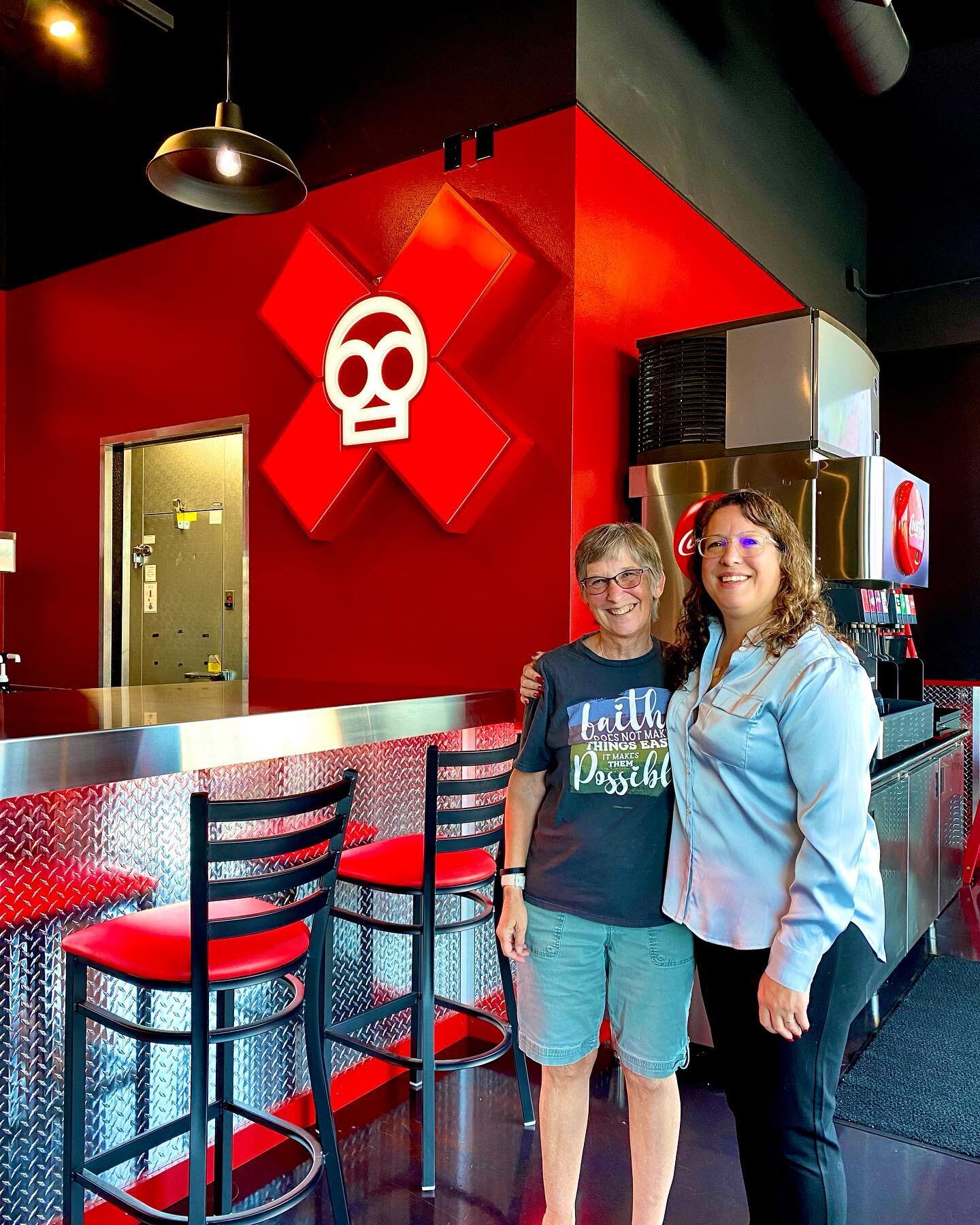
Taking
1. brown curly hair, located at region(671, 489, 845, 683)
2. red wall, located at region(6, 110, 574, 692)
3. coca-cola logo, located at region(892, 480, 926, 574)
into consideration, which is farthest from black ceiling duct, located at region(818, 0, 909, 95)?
brown curly hair, located at region(671, 489, 845, 683)

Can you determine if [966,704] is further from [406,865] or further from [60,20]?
[60,20]

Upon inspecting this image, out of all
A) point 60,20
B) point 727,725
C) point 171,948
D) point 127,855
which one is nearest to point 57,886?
point 127,855

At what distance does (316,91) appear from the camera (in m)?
3.87

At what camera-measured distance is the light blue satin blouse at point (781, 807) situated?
1.47 meters

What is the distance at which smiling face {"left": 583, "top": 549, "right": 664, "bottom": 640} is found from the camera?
5.98 ft

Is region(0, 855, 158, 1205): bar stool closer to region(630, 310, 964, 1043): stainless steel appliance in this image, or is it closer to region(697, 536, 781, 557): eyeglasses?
region(697, 536, 781, 557): eyeglasses

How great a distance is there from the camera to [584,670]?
1.87 meters

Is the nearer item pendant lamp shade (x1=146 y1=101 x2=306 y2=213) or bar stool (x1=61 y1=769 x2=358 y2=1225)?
bar stool (x1=61 y1=769 x2=358 y2=1225)

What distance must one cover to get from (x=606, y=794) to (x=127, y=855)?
3.85 feet

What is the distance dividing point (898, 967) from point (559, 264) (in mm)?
3082

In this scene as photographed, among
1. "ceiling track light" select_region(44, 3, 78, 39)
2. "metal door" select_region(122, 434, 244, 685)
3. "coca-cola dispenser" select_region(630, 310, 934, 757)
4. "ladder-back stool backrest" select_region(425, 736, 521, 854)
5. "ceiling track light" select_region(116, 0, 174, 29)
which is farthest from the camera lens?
"metal door" select_region(122, 434, 244, 685)

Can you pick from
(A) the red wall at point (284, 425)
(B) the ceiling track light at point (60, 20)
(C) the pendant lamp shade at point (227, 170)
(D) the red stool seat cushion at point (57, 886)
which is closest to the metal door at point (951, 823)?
(A) the red wall at point (284, 425)

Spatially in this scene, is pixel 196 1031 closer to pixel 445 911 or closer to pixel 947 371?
pixel 445 911

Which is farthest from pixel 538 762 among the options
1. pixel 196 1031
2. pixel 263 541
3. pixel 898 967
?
pixel 898 967
